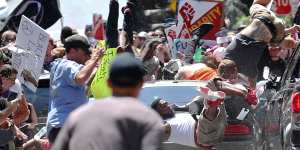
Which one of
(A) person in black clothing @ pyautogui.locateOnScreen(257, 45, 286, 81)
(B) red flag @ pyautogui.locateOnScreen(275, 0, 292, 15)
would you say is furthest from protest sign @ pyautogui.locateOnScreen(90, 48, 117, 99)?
(B) red flag @ pyautogui.locateOnScreen(275, 0, 292, 15)

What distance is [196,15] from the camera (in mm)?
17562

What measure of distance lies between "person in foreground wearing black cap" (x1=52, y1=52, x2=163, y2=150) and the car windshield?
19.3 feet

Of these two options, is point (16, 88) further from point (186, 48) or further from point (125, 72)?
point (125, 72)

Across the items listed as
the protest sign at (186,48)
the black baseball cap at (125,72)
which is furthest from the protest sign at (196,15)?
the black baseball cap at (125,72)

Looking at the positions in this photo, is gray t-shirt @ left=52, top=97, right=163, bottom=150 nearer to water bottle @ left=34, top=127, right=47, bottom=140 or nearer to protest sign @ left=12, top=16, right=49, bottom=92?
water bottle @ left=34, top=127, right=47, bottom=140

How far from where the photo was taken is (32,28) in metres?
13.4

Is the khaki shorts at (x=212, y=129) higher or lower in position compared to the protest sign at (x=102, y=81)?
lower

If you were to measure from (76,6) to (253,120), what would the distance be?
10.0 metres

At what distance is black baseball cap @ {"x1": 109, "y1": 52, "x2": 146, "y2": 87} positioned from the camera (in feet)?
19.6

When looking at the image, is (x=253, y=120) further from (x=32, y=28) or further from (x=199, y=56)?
(x=199, y=56)

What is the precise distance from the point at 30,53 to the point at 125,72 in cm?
720

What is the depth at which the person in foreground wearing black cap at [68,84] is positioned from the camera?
9555mm

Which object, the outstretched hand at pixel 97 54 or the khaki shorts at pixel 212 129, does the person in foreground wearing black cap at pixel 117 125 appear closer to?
the outstretched hand at pixel 97 54

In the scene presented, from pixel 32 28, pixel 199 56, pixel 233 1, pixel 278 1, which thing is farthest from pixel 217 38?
pixel 233 1
